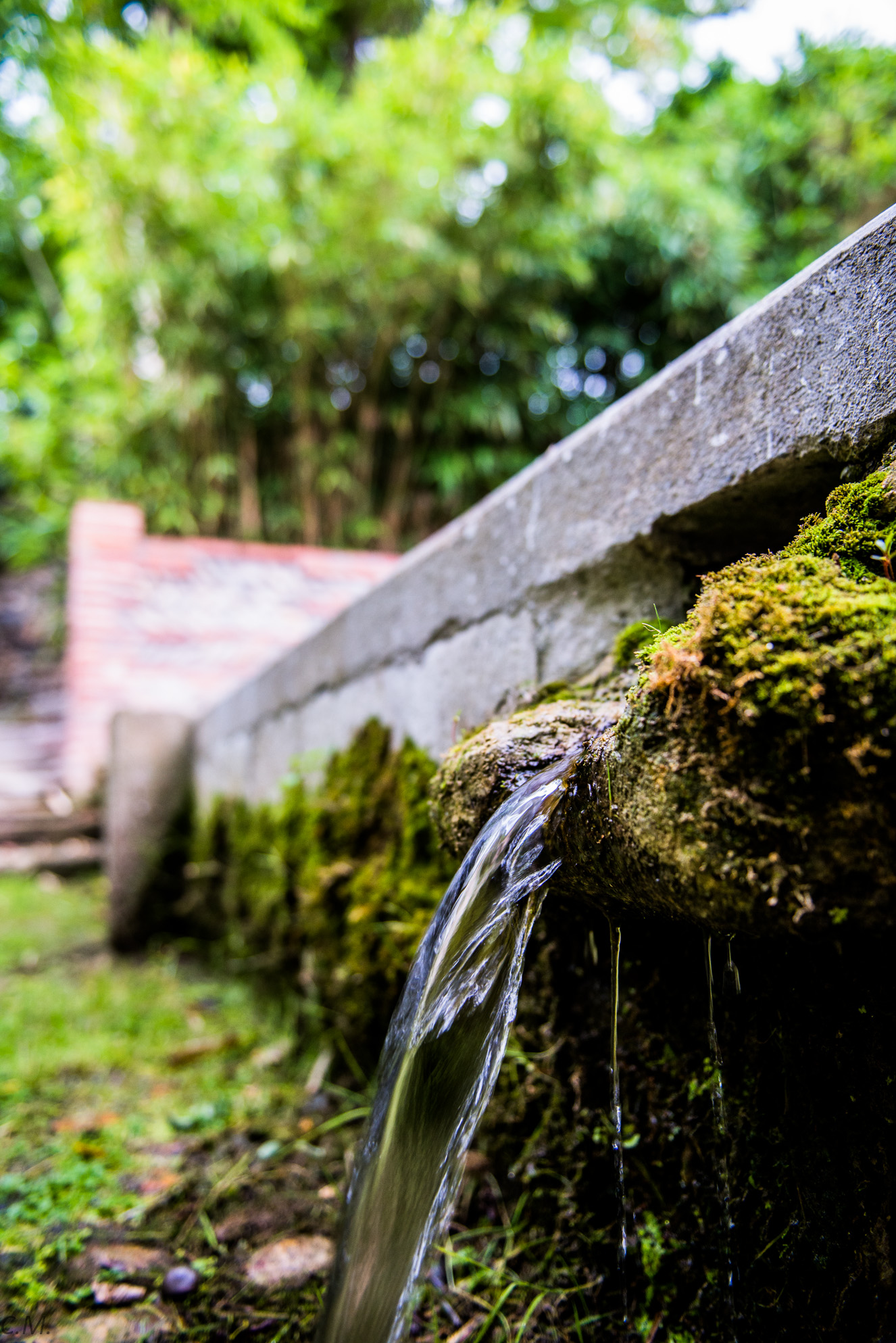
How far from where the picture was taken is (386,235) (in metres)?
4.75

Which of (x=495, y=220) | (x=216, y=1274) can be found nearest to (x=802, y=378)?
(x=216, y=1274)

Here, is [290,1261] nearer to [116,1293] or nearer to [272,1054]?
[116,1293]

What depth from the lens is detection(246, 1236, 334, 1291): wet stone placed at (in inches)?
42.6

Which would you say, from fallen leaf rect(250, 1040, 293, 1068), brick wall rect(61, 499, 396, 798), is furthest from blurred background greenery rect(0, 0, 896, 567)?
fallen leaf rect(250, 1040, 293, 1068)

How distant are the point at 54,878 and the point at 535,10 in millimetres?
7609

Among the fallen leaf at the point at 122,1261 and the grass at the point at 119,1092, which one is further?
the grass at the point at 119,1092

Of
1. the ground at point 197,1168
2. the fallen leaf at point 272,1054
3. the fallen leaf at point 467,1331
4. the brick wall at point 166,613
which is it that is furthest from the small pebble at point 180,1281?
the brick wall at point 166,613

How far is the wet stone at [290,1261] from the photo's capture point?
3.55 feet

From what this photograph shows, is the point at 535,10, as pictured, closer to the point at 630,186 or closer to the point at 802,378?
the point at 630,186

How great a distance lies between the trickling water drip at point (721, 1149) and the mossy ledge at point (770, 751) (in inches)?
7.1

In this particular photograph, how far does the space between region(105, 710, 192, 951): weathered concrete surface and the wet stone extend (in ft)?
6.78

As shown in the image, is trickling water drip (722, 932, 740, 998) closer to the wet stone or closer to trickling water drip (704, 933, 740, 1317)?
trickling water drip (704, 933, 740, 1317)

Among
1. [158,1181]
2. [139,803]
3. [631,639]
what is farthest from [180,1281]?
[139,803]

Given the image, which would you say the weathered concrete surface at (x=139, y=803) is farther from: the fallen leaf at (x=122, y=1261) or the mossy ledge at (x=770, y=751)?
the mossy ledge at (x=770, y=751)
